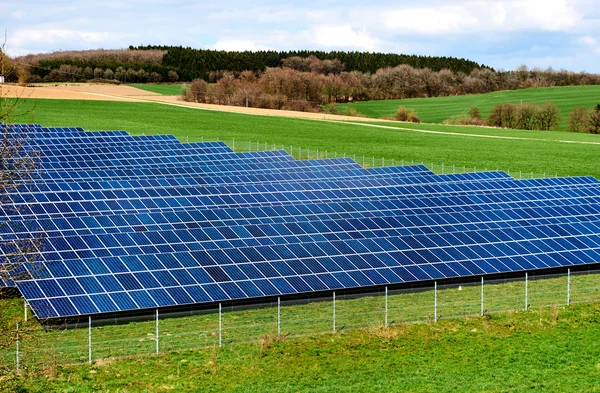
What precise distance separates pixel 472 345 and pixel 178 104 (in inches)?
4577

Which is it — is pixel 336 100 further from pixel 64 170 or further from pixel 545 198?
pixel 545 198

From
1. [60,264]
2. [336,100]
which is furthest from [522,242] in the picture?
[336,100]

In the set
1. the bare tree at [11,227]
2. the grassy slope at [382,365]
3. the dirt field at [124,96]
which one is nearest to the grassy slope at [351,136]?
the dirt field at [124,96]

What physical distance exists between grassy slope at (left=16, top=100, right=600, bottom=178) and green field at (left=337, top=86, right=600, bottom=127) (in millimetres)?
37509

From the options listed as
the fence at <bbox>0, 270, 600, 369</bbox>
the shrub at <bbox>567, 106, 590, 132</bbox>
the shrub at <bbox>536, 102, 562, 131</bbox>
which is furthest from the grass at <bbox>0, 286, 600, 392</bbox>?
the shrub at <bbox>536, 102, 562, 131</bbox>

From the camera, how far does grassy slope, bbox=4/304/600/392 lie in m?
26.3

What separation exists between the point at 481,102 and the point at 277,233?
142877mm

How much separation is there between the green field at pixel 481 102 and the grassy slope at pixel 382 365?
122729 millimetres

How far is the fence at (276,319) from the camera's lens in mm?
28750

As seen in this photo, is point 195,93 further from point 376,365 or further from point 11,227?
point 376,365

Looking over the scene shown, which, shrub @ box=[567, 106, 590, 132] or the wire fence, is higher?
shrub @ box=[567, 106, 590, 132]

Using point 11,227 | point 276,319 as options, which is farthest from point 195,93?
point 276,319

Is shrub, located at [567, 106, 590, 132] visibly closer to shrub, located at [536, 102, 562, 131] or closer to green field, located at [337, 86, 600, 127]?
shrub, located at [536, 102, 562, 131]

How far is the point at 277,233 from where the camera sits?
1534 inches
